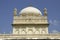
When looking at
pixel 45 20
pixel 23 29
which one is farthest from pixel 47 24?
pixel 23 29

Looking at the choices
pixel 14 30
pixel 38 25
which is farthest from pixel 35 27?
pixel 14 30

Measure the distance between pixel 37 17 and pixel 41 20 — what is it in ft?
3.22

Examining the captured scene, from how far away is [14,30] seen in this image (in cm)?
4341

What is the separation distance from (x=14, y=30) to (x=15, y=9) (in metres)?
4.66

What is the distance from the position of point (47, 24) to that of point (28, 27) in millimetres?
3544

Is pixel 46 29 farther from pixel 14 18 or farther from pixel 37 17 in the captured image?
pixel 14 18

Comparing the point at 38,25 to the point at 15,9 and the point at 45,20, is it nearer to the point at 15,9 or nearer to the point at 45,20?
the point at 45,20

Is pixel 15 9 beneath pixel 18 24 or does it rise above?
above

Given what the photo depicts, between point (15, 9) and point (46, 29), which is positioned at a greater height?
point (15, 9)

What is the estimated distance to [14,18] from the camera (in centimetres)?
4466

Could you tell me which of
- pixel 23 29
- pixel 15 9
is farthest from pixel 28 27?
pixel 15 9

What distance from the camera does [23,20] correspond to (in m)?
44.8

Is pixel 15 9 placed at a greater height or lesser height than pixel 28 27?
greater

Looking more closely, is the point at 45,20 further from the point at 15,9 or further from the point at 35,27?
the point at 15,9
